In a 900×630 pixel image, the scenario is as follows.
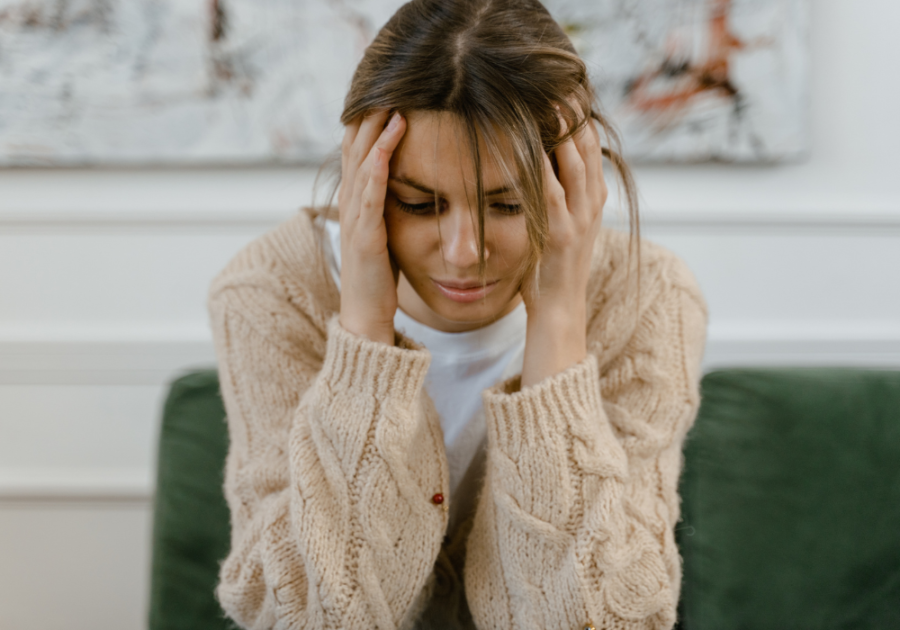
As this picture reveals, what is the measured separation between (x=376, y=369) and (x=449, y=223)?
0.68ft

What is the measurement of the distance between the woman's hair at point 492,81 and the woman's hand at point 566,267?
1.1 inches

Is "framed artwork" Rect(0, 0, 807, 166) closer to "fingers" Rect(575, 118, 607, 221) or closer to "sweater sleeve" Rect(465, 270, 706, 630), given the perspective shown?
"fingers" Rect(575, 118, 607, 221)

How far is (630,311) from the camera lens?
977mm

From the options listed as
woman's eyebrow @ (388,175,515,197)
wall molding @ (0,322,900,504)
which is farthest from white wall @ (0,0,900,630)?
woman's eyebrow @ (388,175,515,197)

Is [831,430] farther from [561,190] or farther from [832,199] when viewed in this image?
[832,199]

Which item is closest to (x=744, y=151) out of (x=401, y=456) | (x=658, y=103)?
(x=658, y=103)

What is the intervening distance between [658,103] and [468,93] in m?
0.91

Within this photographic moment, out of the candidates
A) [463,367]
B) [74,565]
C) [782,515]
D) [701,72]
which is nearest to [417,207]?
[463,367]

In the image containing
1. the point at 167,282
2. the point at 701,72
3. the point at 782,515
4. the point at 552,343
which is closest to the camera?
the point at 552,343

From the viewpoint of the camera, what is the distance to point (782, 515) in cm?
103

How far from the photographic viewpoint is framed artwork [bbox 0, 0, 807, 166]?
150 cm

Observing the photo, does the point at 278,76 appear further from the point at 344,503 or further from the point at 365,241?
the point at 344,503

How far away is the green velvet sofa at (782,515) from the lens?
3.32 ft

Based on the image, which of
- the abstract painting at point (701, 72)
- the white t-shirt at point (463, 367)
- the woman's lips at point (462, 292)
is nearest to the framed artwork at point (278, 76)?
the abstract painting at point (701, 72)
